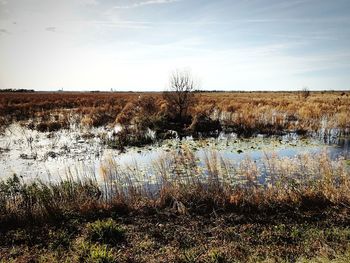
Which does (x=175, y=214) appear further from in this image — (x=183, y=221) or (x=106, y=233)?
(x=106, y=233)

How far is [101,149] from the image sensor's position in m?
17.2

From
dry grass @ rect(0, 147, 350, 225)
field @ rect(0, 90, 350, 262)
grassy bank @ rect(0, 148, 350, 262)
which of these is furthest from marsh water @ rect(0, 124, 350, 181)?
grassy bank @ rect(0, 148, 350, 262)

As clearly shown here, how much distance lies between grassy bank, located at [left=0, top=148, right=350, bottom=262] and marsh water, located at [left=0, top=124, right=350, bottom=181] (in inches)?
112

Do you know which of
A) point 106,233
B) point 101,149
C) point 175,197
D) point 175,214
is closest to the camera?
point 106,233

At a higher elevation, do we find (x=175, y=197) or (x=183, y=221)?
(x=175, y=197)

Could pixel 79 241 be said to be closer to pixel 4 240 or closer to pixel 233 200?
pixel 4 240

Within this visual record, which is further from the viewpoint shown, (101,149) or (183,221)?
(101,149)

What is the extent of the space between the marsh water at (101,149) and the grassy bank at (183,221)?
2.86 metres

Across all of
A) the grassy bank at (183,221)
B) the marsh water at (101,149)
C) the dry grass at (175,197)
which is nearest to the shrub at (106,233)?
the grassy bank at (183,221)

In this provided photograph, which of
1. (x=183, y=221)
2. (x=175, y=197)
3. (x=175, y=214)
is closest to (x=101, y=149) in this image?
(x=175, y=197)

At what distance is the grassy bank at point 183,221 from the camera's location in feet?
20.5

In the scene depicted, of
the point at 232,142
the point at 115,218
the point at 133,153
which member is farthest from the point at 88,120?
the point at 115,218

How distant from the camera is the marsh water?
1348 centimetres

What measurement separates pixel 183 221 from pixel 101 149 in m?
10.4
